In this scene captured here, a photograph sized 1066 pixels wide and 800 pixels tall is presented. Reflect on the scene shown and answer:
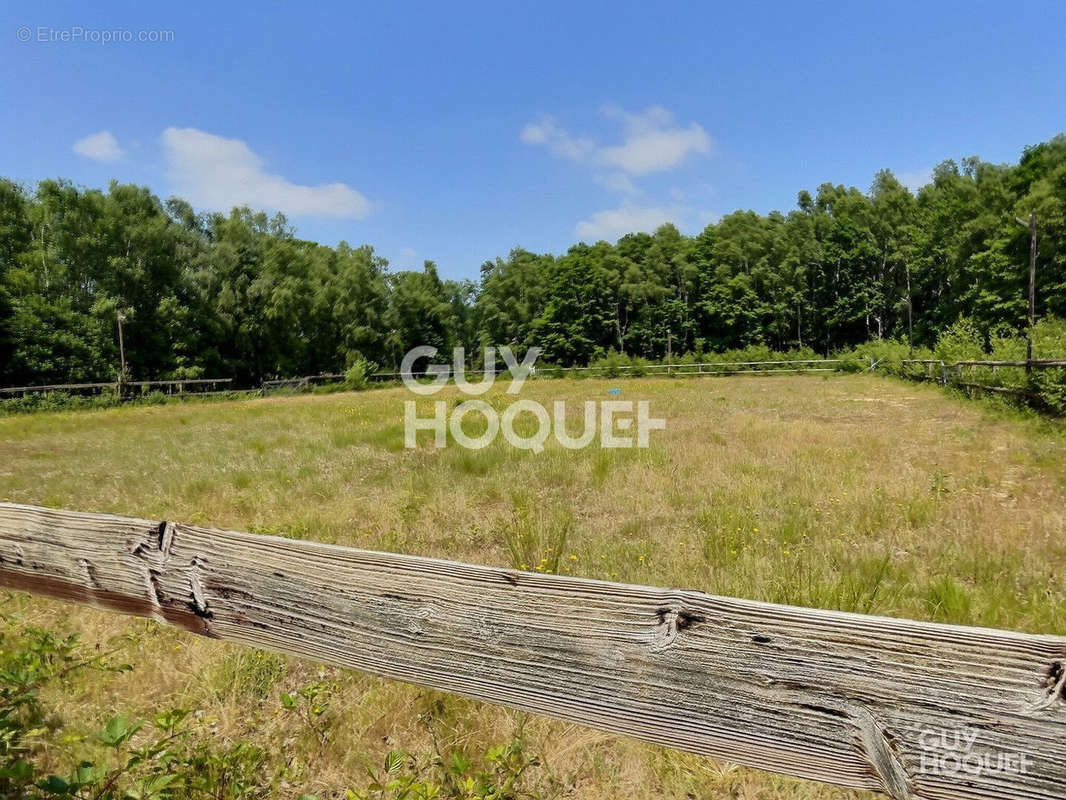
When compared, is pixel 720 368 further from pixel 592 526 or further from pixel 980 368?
pixel 592 526

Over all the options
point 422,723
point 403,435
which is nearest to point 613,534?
point 422,723

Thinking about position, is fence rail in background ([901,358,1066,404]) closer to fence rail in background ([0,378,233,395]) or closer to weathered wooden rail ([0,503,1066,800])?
weathered wooden rail ([0,503,1066,800])

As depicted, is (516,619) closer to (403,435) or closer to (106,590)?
(106,590)

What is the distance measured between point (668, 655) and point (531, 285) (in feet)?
235

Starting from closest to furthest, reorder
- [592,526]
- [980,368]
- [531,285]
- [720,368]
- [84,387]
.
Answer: [592,526] < [980,368] < [84,387] < [720,368] < [531,285]

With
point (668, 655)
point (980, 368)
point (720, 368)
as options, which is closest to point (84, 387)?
point (668, 655)

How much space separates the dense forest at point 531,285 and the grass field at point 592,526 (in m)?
34.7

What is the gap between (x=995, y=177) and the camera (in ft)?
158

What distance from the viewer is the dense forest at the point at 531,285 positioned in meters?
39.2

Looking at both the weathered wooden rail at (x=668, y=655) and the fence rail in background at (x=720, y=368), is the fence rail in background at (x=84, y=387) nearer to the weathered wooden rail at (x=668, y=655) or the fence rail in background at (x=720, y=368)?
the fence rail in background at (x=720, y=368)

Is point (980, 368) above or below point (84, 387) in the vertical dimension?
above

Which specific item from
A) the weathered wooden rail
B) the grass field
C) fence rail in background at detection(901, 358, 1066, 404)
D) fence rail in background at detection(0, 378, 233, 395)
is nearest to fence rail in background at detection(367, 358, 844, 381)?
fence rail in background at detection(901, 358, 1066, 404)

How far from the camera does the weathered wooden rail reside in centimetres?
107

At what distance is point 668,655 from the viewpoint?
130cm
